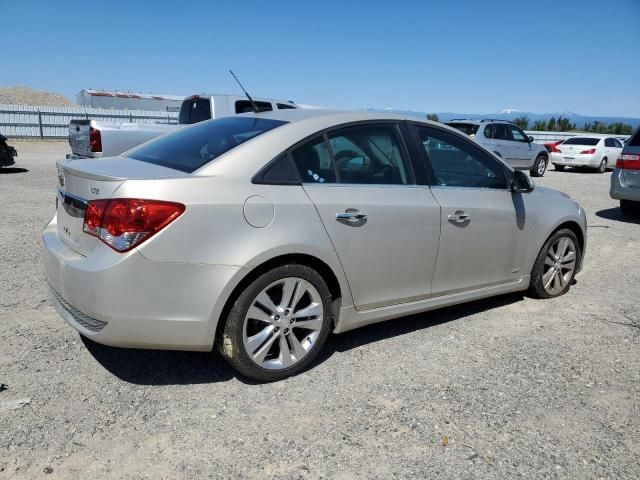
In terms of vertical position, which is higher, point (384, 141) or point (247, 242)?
point (384, 141)

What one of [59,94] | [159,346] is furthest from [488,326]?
[59,94]

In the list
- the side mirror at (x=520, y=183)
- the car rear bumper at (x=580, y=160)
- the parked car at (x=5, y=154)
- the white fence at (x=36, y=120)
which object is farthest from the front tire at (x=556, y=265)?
the white fence at (x=36, y=120)

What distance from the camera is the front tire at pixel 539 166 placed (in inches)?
718

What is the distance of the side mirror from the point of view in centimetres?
445

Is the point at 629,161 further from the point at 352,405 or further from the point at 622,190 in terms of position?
the point at 352,405

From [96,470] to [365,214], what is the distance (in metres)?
2.03

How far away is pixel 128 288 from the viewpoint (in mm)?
2832

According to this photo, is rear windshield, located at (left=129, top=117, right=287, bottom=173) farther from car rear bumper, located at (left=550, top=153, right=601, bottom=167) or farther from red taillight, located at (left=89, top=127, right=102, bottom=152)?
car rear bumper, located at (left=550, top=153, right=601, bottom=167)

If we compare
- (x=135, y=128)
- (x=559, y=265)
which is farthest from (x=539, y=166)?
(x=559, y=265)

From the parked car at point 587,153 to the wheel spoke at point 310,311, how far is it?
64.1 ft

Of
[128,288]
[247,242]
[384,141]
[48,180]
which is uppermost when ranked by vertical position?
[384,141]

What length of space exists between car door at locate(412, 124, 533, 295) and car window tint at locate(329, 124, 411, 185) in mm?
221

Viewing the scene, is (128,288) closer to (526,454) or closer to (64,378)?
(64,378)

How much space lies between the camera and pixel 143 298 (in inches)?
113
